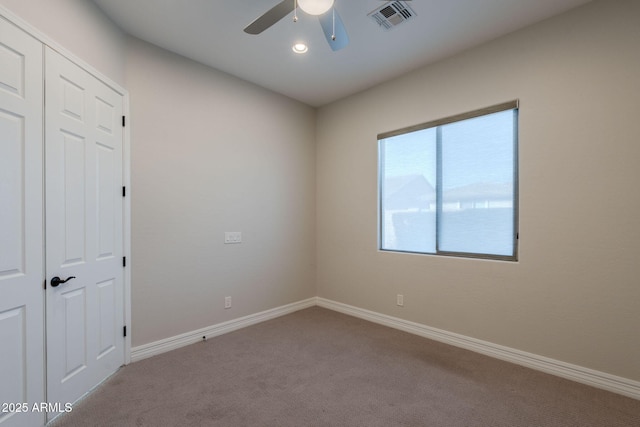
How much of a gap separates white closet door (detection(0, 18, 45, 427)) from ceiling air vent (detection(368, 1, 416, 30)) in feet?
7.78

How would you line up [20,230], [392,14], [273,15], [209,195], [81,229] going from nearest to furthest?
[20,230]
[273,15]
[81,229]
[392,14]
[209,195]

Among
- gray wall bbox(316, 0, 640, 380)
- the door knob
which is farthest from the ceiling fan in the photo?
the door knob

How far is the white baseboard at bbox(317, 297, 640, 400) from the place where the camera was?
7.21ft

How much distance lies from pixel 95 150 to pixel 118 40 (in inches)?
42.1

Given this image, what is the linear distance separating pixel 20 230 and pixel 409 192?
3.37m

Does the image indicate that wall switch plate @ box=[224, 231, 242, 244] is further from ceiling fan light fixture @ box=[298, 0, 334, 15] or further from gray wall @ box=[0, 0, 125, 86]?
ceiling fan light fixture @ box=[298, 0, 334, 15]

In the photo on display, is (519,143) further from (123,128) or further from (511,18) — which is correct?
(123,128)

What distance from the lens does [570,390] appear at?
7.30 ft

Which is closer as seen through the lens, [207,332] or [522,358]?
[522,358]

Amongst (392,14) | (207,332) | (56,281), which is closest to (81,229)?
(56,281)

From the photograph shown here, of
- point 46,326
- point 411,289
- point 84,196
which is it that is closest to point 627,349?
point 411,289

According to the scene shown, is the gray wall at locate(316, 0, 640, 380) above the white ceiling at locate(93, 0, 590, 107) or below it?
below

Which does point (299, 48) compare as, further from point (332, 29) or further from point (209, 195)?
point (209, 195)

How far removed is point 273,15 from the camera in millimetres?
1901
